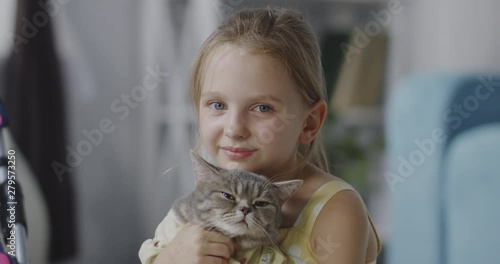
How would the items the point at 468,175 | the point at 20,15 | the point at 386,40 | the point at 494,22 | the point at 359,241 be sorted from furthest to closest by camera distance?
the point at 386,40 < the point at 494,22 < the point at 20,15 < the point at 468,175 < the point at 359,241

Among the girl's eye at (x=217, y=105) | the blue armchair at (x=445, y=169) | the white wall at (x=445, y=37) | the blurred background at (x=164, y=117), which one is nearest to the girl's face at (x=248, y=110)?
the girl's eye at (x=217, y=105)

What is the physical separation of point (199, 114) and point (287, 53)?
0.29 feet

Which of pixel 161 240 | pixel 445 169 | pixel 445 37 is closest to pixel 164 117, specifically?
pixel 445 169

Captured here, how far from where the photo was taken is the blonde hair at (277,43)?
0.51 metres

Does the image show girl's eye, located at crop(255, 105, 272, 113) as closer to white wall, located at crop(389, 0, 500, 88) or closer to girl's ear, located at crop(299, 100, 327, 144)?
girl's ear, located at crop(299, 100, 327, 144)

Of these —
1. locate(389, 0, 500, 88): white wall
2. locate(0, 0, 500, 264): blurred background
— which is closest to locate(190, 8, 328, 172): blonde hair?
locate(0, 0, 500, 264): blurred background

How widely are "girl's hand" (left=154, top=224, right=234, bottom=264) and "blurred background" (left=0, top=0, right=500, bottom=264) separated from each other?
1.16 ft

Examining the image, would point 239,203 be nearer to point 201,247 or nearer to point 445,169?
point 201,247

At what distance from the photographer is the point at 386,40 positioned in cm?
169

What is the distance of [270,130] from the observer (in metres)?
0.50

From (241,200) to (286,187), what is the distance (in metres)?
0.04

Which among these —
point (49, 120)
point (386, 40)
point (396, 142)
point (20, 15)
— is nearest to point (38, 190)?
point (49, 120)

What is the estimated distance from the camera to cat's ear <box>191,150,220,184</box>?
50 centimetres

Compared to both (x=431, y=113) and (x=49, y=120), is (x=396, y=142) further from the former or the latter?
(x=49, y=120)
